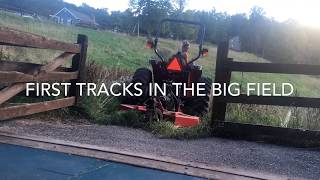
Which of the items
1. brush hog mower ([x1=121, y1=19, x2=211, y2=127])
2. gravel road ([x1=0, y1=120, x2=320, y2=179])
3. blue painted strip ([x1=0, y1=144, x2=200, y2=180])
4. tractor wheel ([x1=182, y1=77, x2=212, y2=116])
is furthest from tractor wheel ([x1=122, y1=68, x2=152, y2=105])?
blue painted strip ([x1=0, y1=144, x2=200, y2=180])

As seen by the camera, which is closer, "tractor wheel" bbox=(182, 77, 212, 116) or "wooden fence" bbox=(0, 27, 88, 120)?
"wooden fence" bbox=(0, 27, 88, 120)

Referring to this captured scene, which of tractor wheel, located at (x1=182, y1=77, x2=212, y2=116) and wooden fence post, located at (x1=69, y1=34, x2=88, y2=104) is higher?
wooden fence post, located at (x1=69, y1=34, x2=88, y2=104)

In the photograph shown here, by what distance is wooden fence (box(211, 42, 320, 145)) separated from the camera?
20.9ft

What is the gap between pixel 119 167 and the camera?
405 cm

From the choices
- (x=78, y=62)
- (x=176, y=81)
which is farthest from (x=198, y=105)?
(x=78, y=62)

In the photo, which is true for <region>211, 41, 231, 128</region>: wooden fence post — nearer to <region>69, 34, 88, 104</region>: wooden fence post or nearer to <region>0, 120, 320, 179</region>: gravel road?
<region>0, 120, 320, 179</region>: gravel road

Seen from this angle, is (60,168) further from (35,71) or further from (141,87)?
(141,87)

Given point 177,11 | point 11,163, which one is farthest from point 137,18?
point 11,163

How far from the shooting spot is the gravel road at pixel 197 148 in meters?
4.89

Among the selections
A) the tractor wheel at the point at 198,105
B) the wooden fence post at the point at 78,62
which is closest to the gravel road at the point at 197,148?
the wooden fence post at the point at 78,62

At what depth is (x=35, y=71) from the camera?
6.24m

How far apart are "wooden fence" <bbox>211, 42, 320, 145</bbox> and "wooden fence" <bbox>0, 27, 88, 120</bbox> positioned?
2.35 metres

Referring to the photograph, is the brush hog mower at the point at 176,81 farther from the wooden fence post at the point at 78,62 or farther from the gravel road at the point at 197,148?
the gravel road at the point at 197,148

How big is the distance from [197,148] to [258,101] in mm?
1489
